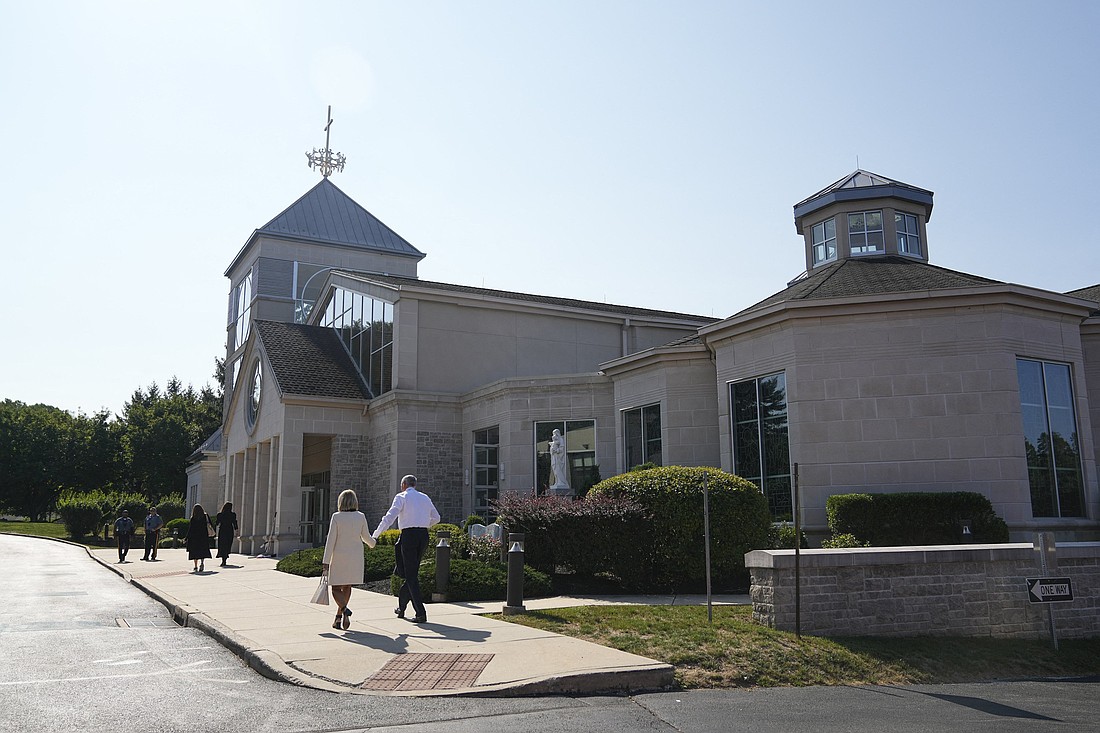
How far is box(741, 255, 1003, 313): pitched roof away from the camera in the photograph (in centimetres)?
1800

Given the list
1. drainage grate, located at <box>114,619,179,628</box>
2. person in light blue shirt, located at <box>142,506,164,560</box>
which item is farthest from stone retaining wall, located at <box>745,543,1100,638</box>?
person in light blue shirt, located at <box>142,506,164,560</box>

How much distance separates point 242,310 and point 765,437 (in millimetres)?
36494

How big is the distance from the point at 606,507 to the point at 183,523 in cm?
3233

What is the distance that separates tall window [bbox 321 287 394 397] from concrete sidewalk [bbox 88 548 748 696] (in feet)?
47.7

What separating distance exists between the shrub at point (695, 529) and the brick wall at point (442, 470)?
12743 millimetres

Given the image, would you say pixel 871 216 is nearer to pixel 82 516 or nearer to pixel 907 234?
pixel 907 234

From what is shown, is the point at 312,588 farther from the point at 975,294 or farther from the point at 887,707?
the point at 975,294

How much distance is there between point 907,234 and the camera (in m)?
23.5

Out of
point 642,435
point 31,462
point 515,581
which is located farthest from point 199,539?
point 31,462

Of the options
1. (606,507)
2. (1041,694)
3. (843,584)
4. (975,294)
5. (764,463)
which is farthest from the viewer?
(764,463)

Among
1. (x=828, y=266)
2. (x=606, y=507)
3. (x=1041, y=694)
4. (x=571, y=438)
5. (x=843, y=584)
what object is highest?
(x=828, y=266)

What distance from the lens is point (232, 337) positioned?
49.2 m

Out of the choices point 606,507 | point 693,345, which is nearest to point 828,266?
point 693,345

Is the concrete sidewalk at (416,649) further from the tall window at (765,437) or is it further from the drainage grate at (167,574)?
the drainage grate at (167,574)
